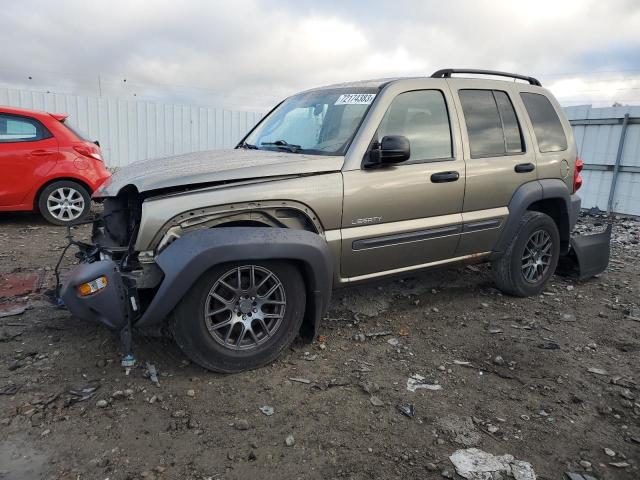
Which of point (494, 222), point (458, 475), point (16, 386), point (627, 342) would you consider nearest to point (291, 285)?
point (458, 475)

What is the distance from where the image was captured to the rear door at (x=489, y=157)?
402cm

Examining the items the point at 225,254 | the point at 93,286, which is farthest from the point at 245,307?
the point at 93,286

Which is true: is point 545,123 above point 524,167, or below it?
above

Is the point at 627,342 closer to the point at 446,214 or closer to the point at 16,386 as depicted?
the point at 446,214

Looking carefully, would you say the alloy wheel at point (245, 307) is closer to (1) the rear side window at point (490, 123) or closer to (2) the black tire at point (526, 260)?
(1) the rear side window at point (490, 123)

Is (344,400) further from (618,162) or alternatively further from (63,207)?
(618,162)

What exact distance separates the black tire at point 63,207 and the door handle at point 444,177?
5.52 meters

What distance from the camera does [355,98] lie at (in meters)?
3.79

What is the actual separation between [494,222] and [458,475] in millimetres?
2477

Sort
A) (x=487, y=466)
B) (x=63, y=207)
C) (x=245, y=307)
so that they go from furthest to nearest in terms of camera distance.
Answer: (x=63, y=207) → (x=245, y=307) → (x=487, y=466)

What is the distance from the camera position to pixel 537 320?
4.23 metres

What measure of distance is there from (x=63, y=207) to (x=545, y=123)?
656 centimetres

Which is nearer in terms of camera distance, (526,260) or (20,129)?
(526,260)

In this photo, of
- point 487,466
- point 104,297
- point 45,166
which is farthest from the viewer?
point 45,166
